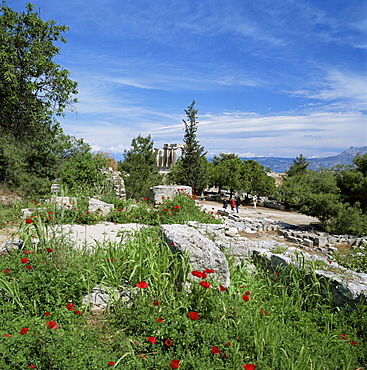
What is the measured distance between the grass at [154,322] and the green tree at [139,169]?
13913mm

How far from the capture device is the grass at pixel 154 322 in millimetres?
2705

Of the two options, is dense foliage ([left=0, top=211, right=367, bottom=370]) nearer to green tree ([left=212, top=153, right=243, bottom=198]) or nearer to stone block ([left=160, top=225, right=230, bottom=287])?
stone block ([left=160, top=225, right=230, bottom=287])

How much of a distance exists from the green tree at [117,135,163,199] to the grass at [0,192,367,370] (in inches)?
548

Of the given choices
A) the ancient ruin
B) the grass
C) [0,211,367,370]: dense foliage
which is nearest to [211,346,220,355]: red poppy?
the grass

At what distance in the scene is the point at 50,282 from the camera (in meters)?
3.46

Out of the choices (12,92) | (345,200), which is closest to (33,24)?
(12,92)

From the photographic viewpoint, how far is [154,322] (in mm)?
3150

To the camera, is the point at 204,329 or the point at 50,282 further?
the point at 50,282

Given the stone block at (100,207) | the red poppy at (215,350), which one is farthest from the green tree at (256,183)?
the red poppy at (215,350)

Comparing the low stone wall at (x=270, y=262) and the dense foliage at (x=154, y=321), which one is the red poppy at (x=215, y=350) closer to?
the dense foliage at (x=154, y=321)

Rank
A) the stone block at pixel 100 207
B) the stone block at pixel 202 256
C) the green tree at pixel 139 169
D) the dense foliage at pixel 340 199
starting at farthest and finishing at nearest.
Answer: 1. the green tree at pixel 139 169
2. the dense foliage at pixel 340 199
3. the stone block at pixel 100 207
4. the stone block at pixel 202 256

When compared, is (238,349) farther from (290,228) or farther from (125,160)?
(125,160)

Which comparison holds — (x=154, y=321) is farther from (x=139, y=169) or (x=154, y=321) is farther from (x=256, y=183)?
(x=256, y=183)

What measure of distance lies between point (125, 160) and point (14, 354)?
1820 centimetres
